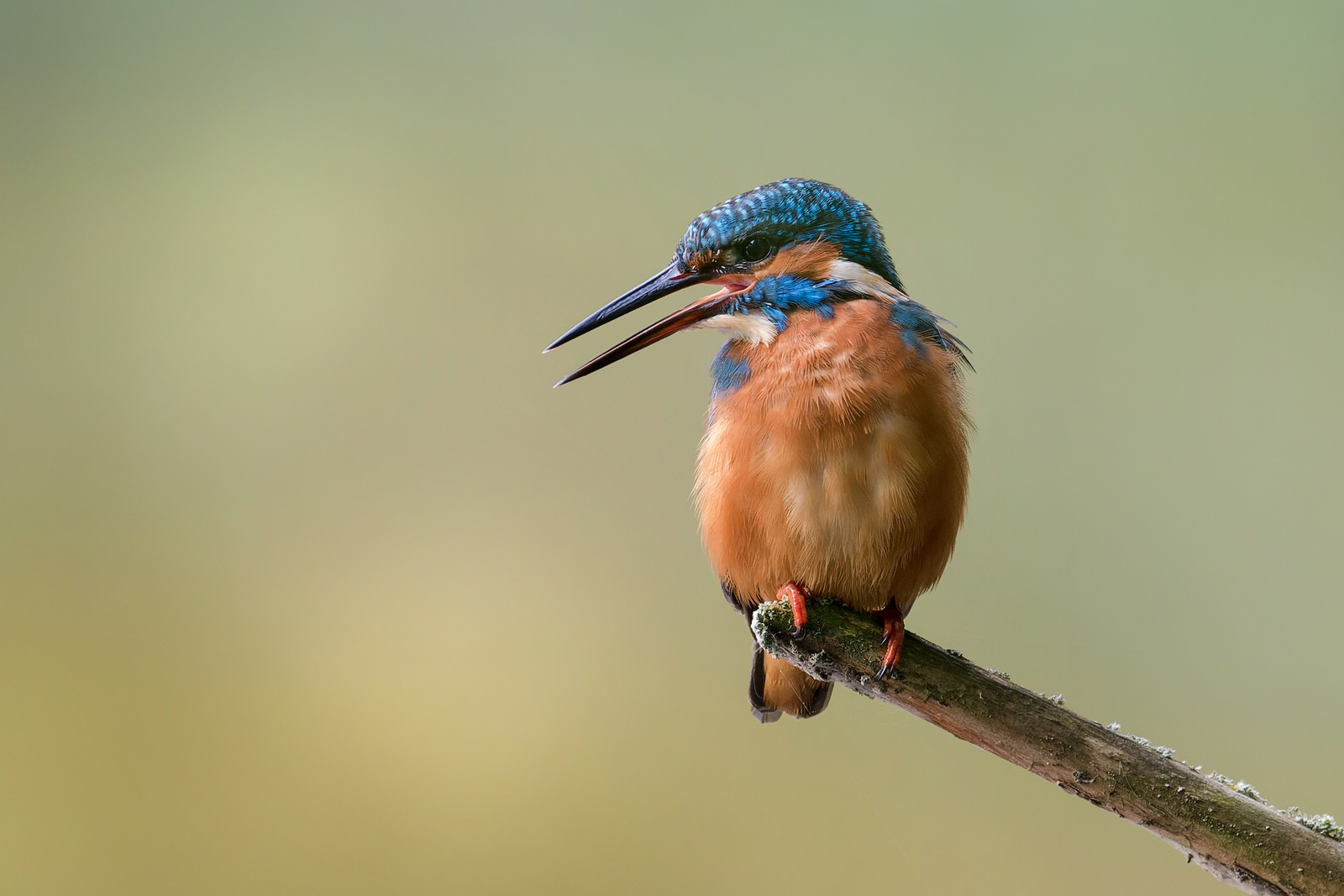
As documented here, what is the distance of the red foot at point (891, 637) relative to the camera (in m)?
1.35

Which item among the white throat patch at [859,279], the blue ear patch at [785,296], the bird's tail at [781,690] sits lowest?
the bird's tail at [781,690]

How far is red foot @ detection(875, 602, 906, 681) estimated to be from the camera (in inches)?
53.1

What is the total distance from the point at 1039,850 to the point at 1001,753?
1.18 meters

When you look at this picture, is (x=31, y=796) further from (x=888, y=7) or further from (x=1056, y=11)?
(x=1056, y=11)

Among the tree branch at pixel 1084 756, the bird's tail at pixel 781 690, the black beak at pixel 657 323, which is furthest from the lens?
the bird's tail at pixel 781 690

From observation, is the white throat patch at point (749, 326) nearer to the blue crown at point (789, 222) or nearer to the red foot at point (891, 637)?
the blue crown at point (789, 222)

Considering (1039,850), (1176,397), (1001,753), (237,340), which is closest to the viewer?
(1001,753)

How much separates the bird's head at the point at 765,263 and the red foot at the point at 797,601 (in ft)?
1.09

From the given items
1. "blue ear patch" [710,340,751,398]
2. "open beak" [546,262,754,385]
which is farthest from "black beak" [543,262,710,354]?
"blue ear patch" [710,340,751,398]

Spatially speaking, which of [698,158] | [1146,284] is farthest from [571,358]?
[1146,284]

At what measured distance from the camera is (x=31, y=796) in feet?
8.34

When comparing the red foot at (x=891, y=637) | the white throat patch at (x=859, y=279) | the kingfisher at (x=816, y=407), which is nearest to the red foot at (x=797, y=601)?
the kingfisher at (x=816, y=407)

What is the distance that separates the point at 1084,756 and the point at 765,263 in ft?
2.42

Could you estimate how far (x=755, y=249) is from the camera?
4.63 ft
